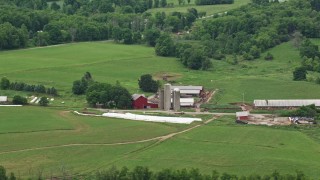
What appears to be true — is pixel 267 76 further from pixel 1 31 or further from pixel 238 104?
pixel 1 31

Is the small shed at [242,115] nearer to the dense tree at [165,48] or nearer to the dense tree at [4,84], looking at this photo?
the dense tree at [4,84]

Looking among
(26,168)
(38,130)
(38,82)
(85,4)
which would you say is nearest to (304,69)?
(38,82)

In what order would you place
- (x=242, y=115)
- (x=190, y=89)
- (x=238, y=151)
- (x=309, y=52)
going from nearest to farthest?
(x=238, y=151)
(x=242, y=115)
(x=190, y=89)
(x=309, y=52)

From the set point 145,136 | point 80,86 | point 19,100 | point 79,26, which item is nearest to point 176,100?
point 145,136

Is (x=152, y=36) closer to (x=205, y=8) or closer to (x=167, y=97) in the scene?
(x=205, y=8)

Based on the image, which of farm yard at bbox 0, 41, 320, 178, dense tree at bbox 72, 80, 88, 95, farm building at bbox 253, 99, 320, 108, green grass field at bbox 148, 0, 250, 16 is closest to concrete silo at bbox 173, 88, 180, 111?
farm yard at bbox 0, 41, 320, 178

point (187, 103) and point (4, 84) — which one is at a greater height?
point (4, 84)

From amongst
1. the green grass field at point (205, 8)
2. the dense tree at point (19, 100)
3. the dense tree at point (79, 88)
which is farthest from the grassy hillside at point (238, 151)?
the green grass field at point (205, 8)
